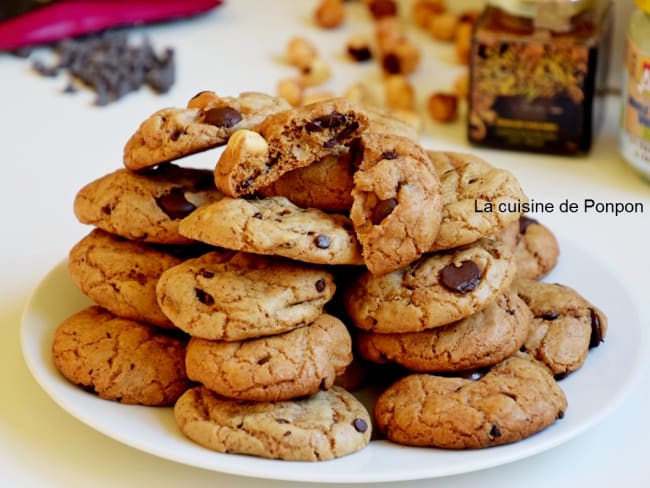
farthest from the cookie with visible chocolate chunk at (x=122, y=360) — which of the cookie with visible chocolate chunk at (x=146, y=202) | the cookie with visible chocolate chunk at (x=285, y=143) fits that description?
the cookie with visible chocolate chunk at (x=285, y=143)

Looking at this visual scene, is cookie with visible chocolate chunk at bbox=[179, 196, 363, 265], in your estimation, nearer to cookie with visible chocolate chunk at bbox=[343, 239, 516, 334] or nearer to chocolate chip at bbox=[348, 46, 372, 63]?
cookie with visible chocolate chunk at bbox=[343, 239, 516, 334]

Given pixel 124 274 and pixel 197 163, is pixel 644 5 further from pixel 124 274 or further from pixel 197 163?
pixel 124 274

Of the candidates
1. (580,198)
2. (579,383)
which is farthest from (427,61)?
(579,383)

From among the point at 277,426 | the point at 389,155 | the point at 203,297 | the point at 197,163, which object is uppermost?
the point at 389,155

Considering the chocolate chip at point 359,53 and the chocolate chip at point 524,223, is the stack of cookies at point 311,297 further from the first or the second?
the chocolate chip at point 359,53

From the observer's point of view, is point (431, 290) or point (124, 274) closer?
point (431, 290)

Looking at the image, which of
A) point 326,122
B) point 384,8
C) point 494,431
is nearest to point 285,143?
point 326,122
